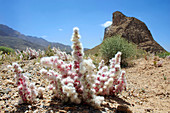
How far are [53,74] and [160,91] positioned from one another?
11.0 ft

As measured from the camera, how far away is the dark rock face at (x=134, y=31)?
20.0 m

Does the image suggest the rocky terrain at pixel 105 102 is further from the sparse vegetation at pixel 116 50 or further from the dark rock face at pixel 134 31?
the dark rock face at pixel 134 31

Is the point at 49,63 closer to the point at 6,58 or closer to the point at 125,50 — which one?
the point at 6,58

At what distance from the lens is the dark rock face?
65.5ft

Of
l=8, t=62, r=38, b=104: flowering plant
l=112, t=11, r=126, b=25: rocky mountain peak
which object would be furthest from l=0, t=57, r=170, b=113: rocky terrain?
l=112, t=11, r=126, b=25: rocky mountain peak

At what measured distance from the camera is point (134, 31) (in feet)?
70.1

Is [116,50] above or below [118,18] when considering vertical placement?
below

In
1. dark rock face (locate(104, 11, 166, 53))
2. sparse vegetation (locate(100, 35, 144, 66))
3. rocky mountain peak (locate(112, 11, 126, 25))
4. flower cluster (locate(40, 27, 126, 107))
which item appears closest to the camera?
flower cluster (locate(40, 27, 126, 107))

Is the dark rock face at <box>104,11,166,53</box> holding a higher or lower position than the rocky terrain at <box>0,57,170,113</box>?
higher

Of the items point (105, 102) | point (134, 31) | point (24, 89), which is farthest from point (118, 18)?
point (24, 89)

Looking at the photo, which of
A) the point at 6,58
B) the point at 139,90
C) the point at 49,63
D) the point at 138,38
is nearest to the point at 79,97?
the point at 49,63

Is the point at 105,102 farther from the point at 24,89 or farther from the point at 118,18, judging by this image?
the point at 118,18

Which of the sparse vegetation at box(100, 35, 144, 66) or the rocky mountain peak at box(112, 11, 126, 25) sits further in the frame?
the rocky mountain peak at box(112, 11, 126, 25)

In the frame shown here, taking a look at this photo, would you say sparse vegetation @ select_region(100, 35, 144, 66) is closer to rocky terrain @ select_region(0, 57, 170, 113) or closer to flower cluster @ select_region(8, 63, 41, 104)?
rocky terrain @ select_region(0, 57, 170, 113)
